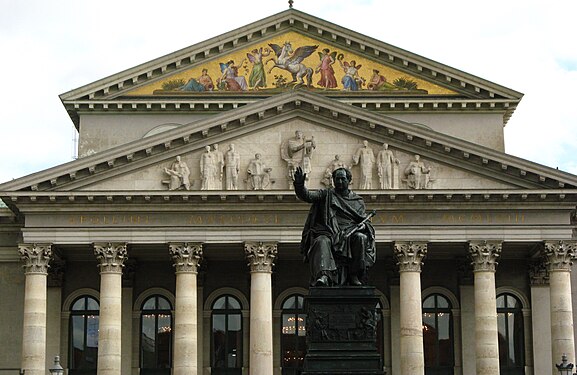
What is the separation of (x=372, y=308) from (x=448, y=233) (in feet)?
111

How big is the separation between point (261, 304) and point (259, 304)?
9 cm

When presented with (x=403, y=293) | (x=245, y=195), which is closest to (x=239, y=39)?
(x=245, y=195)

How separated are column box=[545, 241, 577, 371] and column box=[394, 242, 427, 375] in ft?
17.0

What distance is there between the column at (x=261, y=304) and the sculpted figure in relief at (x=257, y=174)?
2.32 metres

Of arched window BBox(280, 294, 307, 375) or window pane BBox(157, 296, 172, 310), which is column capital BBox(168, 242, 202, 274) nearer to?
window pane BBox(157, 296, 172, 310)

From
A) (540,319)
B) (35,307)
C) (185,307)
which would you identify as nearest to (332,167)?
(185,307)

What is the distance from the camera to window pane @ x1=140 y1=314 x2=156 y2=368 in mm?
55844

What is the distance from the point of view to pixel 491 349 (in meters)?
50.0

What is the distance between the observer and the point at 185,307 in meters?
50.1

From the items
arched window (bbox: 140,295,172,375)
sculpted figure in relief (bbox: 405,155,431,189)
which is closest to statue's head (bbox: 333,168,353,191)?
sculpted figure in relief (bbox: 405,155,431,189)

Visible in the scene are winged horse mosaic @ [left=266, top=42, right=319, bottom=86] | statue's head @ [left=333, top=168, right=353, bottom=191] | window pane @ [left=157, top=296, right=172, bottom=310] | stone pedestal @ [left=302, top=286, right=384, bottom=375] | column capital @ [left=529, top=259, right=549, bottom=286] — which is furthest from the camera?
winged horse mosaic @ [left=266, top=42, right=319, bottom=86]

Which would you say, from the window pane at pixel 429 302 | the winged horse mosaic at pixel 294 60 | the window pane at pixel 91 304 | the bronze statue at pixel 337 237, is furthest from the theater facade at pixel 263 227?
the bronze statue at pixel 337 237

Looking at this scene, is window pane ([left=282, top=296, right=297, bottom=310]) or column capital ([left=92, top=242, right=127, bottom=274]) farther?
window pane ([left=282, top=296, right=297, bottom=310])

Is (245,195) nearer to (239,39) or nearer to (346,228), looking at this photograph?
(239,39)
